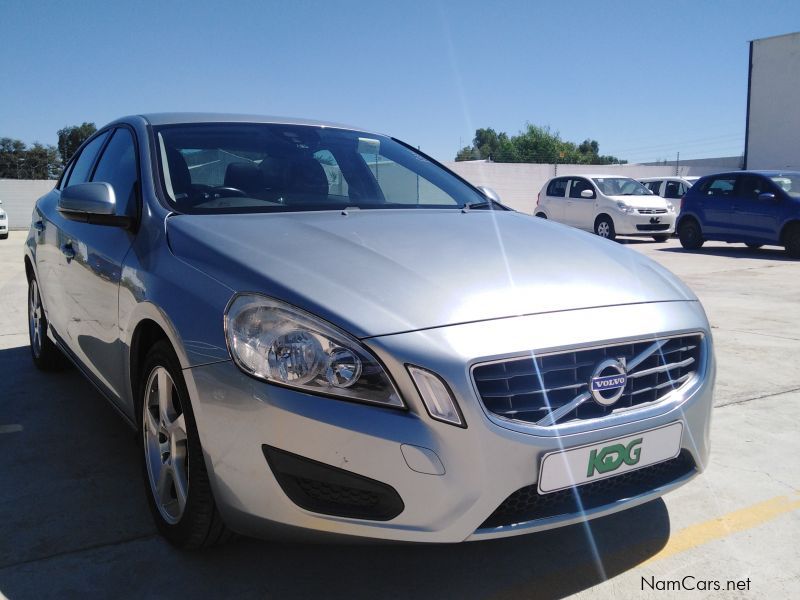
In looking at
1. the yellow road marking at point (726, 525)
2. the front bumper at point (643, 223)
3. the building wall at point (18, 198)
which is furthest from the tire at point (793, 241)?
the building wall at point (18, 198)

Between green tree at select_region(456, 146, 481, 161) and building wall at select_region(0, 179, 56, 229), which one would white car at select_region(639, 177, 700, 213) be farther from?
green tree at select_region(456, 146, 481, 161)

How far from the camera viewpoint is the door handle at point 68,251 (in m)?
3.41

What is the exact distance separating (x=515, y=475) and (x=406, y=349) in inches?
16.6

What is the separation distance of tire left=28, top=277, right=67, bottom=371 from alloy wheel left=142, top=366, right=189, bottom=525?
7.37 feet

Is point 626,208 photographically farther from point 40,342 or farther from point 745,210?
point 40,342

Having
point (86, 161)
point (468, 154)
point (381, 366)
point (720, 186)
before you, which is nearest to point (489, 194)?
point (381, 366)

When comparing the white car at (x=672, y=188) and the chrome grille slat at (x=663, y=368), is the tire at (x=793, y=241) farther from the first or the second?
the chrome grille slat at (x=663, y=368)

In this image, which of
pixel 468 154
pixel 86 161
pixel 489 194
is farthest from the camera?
pixel 468 154

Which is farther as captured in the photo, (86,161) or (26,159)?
(26,159)

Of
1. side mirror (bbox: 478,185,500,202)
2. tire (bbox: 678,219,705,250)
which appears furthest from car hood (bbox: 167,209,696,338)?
tire (bbox: 678,219,705,250)

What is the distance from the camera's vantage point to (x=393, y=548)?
2434 mm

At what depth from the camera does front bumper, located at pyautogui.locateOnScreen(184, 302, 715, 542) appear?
1.80m

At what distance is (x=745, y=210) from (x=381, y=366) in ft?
42.4

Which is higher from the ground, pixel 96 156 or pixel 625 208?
pixel 96 156
